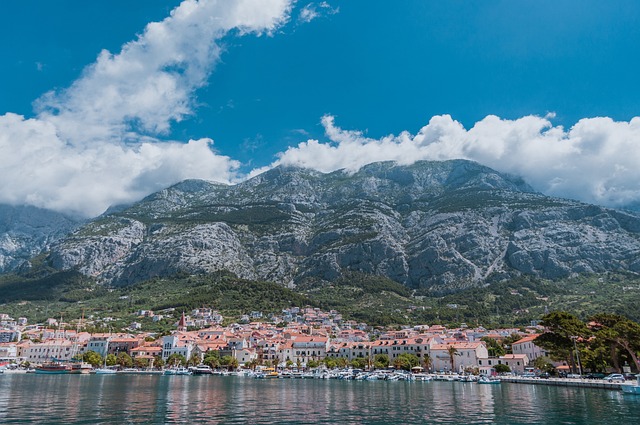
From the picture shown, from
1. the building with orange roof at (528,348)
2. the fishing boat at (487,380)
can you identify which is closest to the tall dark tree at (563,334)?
the fishing boat at (487,380)

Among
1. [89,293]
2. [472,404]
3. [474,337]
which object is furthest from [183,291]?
[472,404]

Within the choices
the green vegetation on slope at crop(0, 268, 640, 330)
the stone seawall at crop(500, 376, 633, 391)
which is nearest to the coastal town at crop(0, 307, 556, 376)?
the green vegetation on slope at crop(0, 268, 640, 330)

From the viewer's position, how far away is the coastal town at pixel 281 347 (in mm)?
101938

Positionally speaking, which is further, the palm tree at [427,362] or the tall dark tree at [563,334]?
the palm tree at [427,362]

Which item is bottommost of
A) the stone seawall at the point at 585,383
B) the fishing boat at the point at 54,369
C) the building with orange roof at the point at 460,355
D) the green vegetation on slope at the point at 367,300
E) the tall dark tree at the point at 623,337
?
the fishing boat at the point at 54,369

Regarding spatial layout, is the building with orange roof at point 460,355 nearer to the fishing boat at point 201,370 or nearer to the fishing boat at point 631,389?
the fishing boat at point 201,370

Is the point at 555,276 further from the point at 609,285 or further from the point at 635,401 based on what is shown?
the point at 635,401

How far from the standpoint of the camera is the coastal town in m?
102

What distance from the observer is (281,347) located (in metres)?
120

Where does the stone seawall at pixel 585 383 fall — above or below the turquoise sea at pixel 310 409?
above

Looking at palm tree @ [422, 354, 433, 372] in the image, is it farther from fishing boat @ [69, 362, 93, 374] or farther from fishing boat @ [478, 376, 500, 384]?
fishing boat @ [69, 362, 93, 374]

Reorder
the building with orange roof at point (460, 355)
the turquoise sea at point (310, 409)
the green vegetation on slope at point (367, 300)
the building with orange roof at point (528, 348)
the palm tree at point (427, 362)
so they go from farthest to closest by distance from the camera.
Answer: the green vegetation on slope at point (367, 300) < the palm tree at point (427, 362) < the building with orange roof at point (460, 355) < the building with orange roof at point (528, 348) < the turquoise sea at point (310, 409)

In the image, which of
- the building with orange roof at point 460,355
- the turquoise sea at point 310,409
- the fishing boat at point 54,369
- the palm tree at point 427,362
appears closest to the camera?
the turquoise sea at point 310,409

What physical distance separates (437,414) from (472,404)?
937cm
